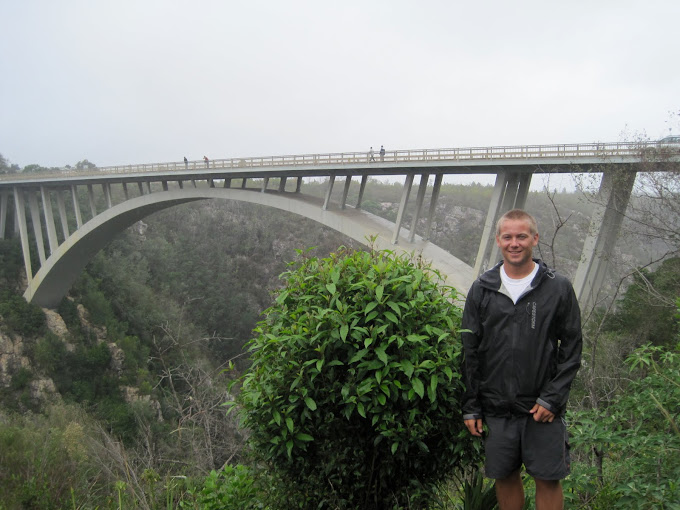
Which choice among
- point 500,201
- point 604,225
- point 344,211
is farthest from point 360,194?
point 604,225

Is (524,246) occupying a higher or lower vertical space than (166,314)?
higher

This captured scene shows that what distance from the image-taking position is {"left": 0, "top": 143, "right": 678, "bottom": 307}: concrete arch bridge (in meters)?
9.90

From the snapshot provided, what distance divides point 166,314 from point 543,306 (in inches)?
1181

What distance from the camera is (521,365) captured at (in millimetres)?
2152

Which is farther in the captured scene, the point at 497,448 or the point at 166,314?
the point at 166,314

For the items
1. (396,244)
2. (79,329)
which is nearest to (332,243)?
(79,329)

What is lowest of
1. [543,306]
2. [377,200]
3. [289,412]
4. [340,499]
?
[340,499]

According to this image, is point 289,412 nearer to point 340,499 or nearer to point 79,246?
point 340,499

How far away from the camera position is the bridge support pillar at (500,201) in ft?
35.2

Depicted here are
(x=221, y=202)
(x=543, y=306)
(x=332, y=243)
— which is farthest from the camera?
(x=221, y=202)

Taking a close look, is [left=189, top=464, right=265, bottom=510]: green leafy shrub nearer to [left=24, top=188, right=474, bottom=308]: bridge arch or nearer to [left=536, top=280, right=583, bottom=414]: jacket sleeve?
[left=536, top=280, right=583, bottom=414]: jacket sleeve

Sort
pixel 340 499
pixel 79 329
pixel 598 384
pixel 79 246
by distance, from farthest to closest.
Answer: pixel 79 329 < pixel 79 246 < pixel 598 384 < pixel 340 499

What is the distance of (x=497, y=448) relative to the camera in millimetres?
2211

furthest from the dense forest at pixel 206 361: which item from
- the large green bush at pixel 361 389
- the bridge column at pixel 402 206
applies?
the bridge column at pixel 402 206
